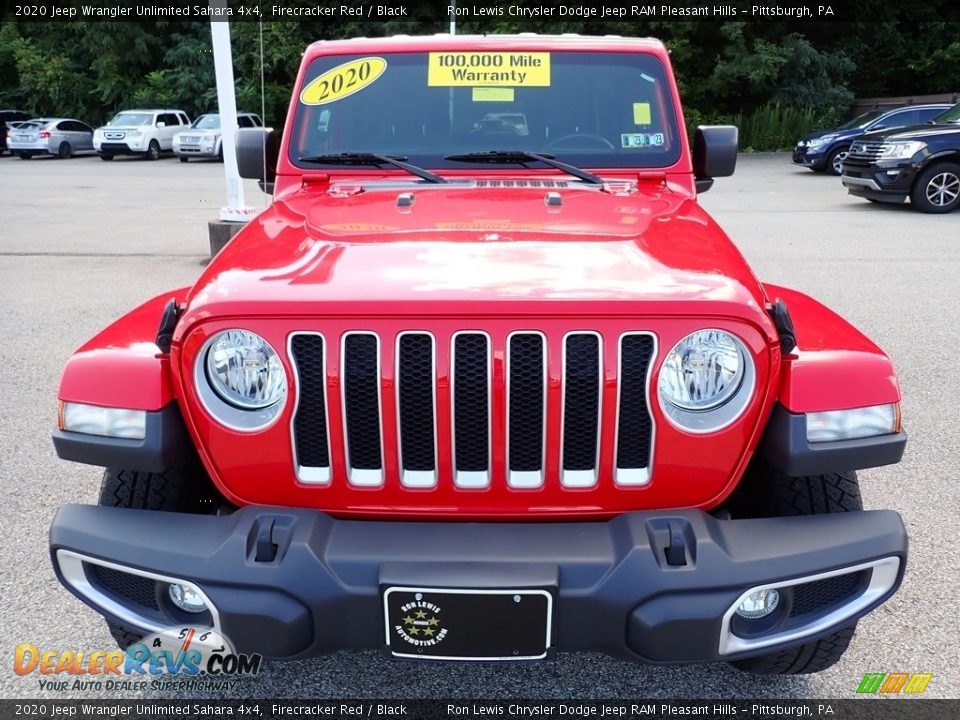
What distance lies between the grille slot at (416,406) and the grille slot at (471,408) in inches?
2.2

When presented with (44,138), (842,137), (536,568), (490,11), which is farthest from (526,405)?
(44,138)

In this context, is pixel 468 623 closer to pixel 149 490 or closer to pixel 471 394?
pixel 471 394

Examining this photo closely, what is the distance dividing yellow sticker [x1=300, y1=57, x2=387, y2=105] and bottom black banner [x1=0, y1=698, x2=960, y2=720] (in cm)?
219

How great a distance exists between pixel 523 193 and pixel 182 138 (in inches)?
999

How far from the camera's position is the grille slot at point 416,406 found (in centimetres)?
187

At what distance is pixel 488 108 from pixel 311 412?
179 cm

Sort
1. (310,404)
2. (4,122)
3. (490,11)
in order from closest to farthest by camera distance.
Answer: (310,404) → (490,11) → (4,122)

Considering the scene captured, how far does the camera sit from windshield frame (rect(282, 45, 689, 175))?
317 cm

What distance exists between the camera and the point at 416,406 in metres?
1.90

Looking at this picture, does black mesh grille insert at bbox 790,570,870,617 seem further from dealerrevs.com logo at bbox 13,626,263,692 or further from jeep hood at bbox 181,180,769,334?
dealerrevs.com logo at bbox 13,626,263,692

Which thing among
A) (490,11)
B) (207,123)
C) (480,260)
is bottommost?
(207,123)

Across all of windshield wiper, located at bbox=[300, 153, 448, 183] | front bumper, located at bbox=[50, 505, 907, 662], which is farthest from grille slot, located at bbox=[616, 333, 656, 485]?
windshield wiper, located at bbox=[300, 153, 448, 183]

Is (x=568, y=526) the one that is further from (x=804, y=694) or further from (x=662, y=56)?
(x=662, y=56)

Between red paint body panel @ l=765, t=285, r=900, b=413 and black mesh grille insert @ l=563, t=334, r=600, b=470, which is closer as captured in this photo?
black mesh grille insert @ l=563, t=334, r=600, b=470
